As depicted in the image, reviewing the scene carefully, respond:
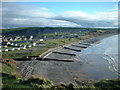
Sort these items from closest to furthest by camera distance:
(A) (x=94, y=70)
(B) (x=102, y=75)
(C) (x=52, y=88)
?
(C) (x=52, y=88), (B) (x=102, y=75), (A) (x=94, y=70)

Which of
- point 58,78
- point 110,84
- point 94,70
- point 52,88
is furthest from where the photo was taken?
point 94,70

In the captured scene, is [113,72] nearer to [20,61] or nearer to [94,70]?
[94,70]

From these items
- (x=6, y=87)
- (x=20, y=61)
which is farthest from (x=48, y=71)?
(x=6, y=87)

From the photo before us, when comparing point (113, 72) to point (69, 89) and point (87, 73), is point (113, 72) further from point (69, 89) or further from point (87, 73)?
point (69, 89)

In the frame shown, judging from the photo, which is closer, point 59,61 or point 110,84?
point 110,84

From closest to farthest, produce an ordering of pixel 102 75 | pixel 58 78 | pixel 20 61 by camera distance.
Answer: pixel 58 78 → pixel 102 75 → pixel 20 61

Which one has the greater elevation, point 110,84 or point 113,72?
point 110,84

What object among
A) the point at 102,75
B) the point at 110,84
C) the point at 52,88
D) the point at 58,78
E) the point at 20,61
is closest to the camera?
the point at 52,88

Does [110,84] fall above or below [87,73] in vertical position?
above

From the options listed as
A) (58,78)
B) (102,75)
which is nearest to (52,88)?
(58,78)
